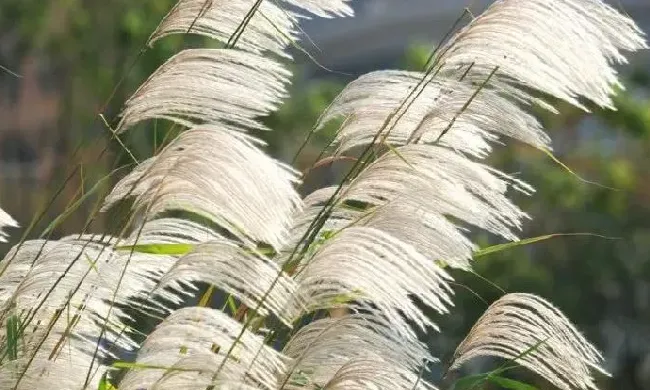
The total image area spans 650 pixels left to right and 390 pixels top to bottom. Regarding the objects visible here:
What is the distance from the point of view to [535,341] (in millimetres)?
1932

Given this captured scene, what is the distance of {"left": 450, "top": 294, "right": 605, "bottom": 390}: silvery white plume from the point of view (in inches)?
76.0

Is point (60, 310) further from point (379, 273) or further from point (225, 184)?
point (379, 273)

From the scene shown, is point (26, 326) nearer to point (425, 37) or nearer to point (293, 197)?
point (293, 197)

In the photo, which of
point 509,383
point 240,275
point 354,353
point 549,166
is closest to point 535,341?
point 509,383

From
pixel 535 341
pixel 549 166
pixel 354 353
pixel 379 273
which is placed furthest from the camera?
pixel 549 166

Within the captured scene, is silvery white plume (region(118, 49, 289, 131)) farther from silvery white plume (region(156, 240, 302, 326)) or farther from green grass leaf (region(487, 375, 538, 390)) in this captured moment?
green grass leaf (region(487, 375, 538, 390))

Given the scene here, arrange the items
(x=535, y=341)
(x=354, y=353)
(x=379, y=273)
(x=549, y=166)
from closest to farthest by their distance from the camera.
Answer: (x=379, y=273) < (x=354, y=353) < (x=535, y=341) < (x=549, y=166)

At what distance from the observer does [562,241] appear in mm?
10258

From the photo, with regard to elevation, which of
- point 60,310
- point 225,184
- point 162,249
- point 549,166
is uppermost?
point 225,184

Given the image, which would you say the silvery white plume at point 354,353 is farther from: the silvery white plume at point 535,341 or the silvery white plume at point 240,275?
the silvery white plume at point 535,341

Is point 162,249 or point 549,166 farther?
point 549,166

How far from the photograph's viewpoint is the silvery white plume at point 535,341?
6.33 ft

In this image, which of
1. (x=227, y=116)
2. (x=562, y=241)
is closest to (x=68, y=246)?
(x=227, y=116)

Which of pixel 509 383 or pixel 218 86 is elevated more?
pixel 218 86
